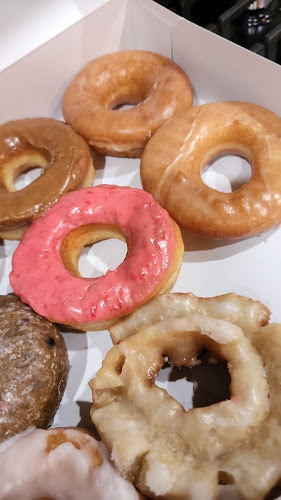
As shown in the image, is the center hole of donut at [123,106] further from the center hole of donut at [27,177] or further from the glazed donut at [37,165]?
the center hole of donut at [27,177]

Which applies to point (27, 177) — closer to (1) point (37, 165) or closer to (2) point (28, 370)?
(1) point (37, 165)

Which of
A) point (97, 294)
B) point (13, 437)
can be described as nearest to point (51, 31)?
point (97, 294)

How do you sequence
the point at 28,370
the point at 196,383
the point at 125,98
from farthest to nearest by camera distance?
the point at 125,98 < the point at 196,383 < the point at 28,370

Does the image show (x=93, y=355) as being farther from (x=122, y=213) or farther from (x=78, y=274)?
(x=122, y=213)

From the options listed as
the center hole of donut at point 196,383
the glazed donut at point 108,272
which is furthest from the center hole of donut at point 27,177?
the center hole of donut at point 196,383

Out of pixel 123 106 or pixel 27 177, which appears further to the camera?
Result: pixel 123 106

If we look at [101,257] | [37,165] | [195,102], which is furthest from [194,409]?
[195,102]

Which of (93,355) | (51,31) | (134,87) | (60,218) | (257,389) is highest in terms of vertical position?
(51,31)
